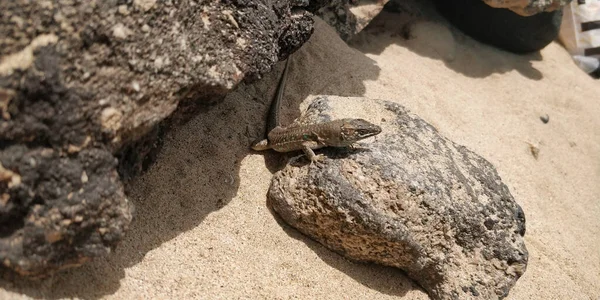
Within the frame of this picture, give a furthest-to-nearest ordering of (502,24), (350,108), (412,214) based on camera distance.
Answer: (502,24) < (350,108) < (412,214)

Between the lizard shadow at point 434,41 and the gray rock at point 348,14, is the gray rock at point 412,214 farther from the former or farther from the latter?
the lizard shadow at point 434,41

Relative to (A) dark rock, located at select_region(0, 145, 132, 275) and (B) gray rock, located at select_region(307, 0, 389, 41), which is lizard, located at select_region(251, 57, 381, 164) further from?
(B) gray rock, located at select_region(307, 0, 389, 41)

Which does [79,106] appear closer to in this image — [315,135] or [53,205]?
[53,205]

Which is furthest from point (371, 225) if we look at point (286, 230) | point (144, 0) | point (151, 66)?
point (144, 0)

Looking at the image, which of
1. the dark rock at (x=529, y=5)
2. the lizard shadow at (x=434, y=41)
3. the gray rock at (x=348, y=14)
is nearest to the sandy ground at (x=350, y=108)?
the lizard shadow at (x=434, y=41)

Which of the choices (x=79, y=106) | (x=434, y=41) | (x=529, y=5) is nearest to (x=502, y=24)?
(x=529, y=5)
